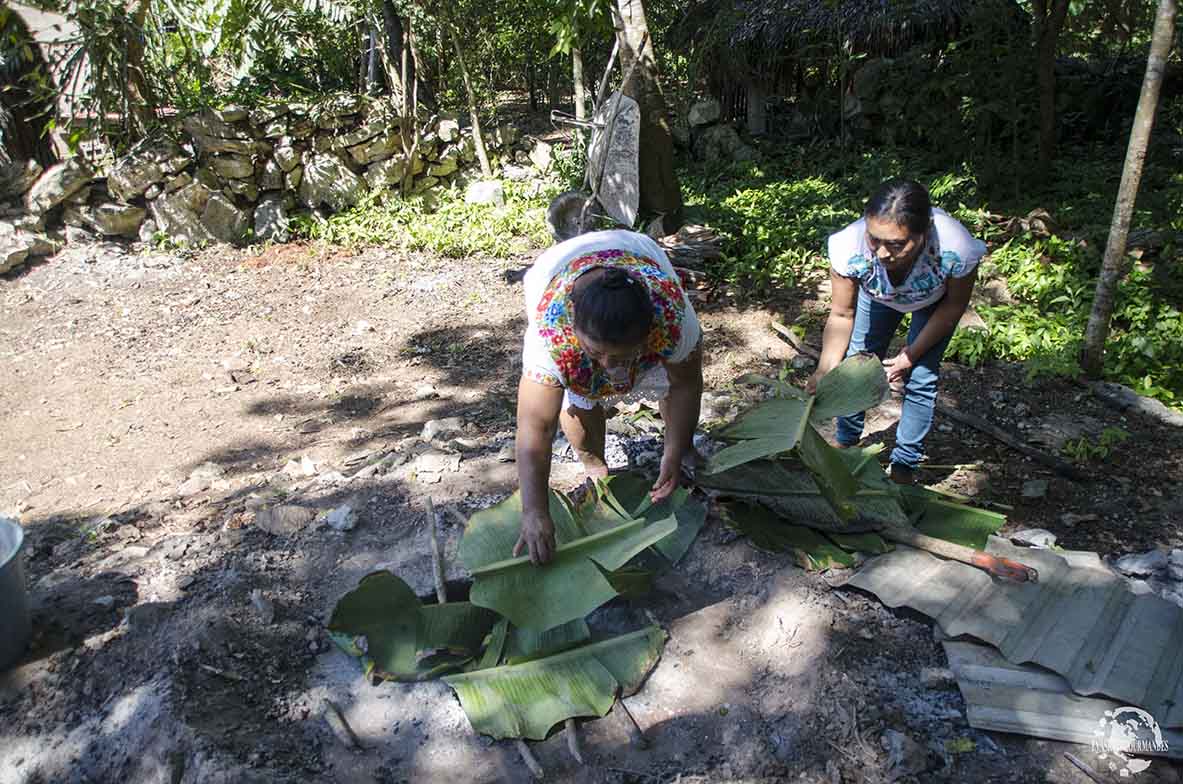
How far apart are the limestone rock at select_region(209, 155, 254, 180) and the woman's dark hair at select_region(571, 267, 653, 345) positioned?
7.33 metres

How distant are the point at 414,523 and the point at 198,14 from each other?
6916mm

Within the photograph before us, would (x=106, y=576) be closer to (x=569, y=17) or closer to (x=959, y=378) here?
(x=959, y=378)

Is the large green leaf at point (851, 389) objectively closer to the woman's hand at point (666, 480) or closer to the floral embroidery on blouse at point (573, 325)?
the woman's hand at point (666, 480)

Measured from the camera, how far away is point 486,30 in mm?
11031

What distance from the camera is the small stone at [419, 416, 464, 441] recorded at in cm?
415

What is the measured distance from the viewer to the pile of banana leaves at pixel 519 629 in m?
2.17

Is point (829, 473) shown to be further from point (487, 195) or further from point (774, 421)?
point (487, 195)

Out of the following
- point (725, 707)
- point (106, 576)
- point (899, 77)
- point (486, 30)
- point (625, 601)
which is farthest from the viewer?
point (486, 30)

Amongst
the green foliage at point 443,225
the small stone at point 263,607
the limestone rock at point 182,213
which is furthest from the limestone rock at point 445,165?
the small stone at point 263,607

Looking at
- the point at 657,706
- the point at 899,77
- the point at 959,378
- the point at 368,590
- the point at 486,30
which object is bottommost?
the point at 959,378

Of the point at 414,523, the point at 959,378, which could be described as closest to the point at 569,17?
the point at 959,378

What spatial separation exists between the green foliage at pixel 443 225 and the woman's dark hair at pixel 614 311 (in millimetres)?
5722

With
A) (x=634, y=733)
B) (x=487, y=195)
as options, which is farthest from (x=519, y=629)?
(x=487, y=195)

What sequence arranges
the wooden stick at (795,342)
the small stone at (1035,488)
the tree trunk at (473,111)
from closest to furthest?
the small stone at (1035,488)
the wooden stick at (795,342)
the tree trunk at (473,111)
